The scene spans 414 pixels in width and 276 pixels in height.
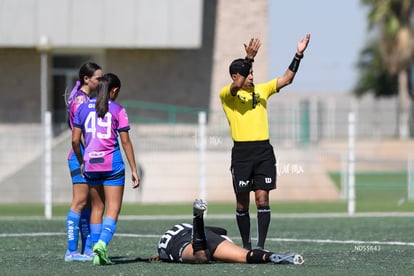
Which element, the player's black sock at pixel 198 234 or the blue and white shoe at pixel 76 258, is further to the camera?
the blue and white shoe at pixel 76 258

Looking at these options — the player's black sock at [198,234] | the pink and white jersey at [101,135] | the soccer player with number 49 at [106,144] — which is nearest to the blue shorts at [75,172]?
the soccer player with number 49 at [106,144]

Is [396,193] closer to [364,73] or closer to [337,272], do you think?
[337,272]

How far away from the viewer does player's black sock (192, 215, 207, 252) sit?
1002cm

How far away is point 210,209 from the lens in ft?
74.1

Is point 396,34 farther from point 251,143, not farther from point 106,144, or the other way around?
point 106,144

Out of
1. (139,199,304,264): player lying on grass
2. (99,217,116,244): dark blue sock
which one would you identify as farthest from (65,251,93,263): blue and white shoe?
(139,199,304,264): player lying on grass

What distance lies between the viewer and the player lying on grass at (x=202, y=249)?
9.92 m

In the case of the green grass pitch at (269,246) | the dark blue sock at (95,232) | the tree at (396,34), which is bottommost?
the green grass pitch at (269,246)

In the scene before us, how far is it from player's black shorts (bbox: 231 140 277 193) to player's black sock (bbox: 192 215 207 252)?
1185mm

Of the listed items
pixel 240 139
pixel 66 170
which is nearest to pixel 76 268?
pixel 240 139

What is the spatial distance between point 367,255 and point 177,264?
Answer: 209 centimetres

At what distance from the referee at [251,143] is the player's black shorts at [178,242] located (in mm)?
858

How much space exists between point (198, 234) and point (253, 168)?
1356mm

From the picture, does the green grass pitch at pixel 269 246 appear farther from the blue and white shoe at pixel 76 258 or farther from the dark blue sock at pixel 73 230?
the dark blue sock at pixel 73 230
